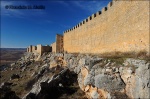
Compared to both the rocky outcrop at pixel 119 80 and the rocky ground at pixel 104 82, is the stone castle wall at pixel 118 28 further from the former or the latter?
the rocky outcrop at pixel 119 80

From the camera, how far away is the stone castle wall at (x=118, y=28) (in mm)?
10295

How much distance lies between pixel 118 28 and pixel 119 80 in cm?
480

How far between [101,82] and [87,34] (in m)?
10.5

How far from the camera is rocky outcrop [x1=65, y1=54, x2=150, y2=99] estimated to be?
8062 mm

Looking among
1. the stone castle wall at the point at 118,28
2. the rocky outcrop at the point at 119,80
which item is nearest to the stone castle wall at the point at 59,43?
the stone castle wall at the point at 118,28

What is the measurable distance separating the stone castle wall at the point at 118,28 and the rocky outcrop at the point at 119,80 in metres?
1.57

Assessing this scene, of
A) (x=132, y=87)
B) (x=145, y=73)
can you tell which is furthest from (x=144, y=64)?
(x=132, y=87)

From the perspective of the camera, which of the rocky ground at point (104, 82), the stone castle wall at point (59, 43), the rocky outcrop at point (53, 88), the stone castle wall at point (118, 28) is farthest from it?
the stone castle wall at point (59, 43)

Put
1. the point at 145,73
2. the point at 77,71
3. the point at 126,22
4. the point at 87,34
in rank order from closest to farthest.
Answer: the point at 145,73
the point at 126,22
the point at 77,71
the point at 87,34

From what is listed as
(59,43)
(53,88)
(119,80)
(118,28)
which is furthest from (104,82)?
(59,43)

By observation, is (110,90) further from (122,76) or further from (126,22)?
(126,22)

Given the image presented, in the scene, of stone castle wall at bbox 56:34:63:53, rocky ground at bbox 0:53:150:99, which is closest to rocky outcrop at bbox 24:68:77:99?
rocky ground at bbox 0:53:150:99

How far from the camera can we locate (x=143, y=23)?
33.3ft

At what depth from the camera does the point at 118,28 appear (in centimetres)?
1345
